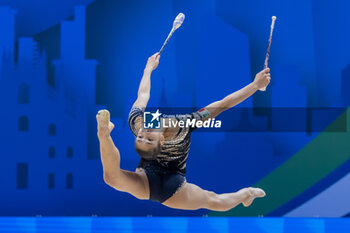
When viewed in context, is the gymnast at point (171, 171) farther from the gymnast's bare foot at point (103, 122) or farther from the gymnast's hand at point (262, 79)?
the gymnast's bare foot at point (103, 122)

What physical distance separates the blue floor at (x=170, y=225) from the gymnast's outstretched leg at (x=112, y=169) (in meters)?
1.17

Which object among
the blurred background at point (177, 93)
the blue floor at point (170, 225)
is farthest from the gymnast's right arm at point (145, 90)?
the blurred background at point (177, 93)

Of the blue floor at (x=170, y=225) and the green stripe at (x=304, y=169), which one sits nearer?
the blue floor at (x=170, y=225)

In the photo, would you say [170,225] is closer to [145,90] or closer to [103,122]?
[145,90]

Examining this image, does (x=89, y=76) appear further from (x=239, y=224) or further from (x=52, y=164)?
(x=239, y=224)

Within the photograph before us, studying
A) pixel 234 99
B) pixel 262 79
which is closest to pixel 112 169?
pixel 234 99

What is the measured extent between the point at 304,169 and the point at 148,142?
3073 mm

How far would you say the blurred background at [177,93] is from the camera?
18.0ft

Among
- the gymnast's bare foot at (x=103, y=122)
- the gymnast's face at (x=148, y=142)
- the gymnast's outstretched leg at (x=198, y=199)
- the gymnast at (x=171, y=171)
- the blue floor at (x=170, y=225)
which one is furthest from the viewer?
the blue floor at (x=170, y=225)

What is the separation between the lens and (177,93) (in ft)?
18.0

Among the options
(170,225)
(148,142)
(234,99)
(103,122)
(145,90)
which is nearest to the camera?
(103,122)

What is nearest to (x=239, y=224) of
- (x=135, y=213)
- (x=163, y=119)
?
(x=135, y=213)

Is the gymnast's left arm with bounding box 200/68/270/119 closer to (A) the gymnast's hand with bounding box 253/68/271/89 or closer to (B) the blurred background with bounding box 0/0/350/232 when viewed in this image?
(A) the gymnast's hand with bounding box 253/68/271/89

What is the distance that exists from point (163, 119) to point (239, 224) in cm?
184
